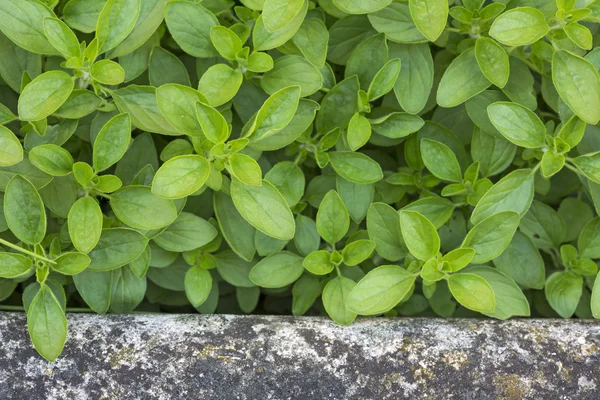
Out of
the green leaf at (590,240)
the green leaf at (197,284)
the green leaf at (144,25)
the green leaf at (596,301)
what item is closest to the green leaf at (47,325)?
the green leaf at (197,284)

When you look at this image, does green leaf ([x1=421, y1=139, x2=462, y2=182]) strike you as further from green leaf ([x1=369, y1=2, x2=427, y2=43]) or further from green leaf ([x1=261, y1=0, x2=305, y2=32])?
green leaf ([x1=261, y1=0, x2=305, y2=32])

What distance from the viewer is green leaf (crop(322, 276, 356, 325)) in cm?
140

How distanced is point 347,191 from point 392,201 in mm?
178

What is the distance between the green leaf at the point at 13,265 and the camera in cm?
130

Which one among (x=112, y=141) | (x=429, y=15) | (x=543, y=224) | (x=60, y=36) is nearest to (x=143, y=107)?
(x=112, y=141)

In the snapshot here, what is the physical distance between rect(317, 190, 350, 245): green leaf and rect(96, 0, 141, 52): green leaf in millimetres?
565

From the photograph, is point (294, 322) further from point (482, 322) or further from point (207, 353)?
A: point (482, 322)

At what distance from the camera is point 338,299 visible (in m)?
1.45

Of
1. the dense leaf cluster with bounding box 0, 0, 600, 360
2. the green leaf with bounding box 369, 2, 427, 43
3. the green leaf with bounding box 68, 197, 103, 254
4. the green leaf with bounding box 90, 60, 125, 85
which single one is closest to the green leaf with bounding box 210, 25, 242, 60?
the dense leaf cluster with bounding box 0, 0, 600, 360

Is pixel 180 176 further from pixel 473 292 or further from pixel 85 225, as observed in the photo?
pixel 473 292

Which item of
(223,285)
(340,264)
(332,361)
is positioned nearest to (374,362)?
(332,361)

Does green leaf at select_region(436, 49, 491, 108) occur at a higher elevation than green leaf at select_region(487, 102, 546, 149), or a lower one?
higher

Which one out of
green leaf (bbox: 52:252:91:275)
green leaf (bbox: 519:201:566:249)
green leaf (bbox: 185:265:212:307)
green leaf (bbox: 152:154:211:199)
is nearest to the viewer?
green leaf (bbox: 152:154:211:199)

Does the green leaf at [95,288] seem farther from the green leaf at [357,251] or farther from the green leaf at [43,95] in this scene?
the green leaf at [357,251]
